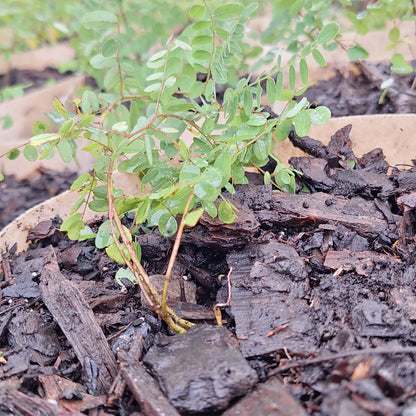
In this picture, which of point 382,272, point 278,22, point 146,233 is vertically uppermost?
point 278,22

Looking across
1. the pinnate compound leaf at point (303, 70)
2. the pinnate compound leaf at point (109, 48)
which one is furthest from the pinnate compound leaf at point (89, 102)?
the pinnate compound leaf at point (303, 70)

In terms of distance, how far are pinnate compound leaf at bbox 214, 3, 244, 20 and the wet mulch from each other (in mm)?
469

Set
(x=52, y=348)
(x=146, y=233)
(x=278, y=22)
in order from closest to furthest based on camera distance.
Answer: (x=52, y=348), (x=146, y=233), (x=278, y=22)

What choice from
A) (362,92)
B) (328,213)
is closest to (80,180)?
(328,213)

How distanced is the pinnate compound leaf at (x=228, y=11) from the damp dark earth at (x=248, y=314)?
467 millimetres

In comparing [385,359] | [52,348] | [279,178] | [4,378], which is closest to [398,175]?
[279,178]

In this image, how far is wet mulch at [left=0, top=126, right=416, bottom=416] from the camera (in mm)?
923

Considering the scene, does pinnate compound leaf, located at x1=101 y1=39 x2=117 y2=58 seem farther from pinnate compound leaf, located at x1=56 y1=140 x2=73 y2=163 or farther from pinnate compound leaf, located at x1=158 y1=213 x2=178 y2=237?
pinnate compound leaf, located at x1=158 y1=213 x2=178 y2=237

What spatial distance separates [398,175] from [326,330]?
64 centimetres

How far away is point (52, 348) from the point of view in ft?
3.83

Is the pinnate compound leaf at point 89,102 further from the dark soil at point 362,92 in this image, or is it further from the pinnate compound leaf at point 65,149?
the dark soil at point 362,92

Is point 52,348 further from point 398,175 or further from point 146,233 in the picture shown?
point 398,175

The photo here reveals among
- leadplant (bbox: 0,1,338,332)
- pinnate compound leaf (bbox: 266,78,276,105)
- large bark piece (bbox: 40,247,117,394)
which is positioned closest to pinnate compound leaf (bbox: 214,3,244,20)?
leadplant (bbox: 0,1,338,332)

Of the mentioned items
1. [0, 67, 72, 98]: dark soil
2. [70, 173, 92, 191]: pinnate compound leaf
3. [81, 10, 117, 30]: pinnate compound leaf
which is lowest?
→ [0, 67, 72, 98]: dark soil
